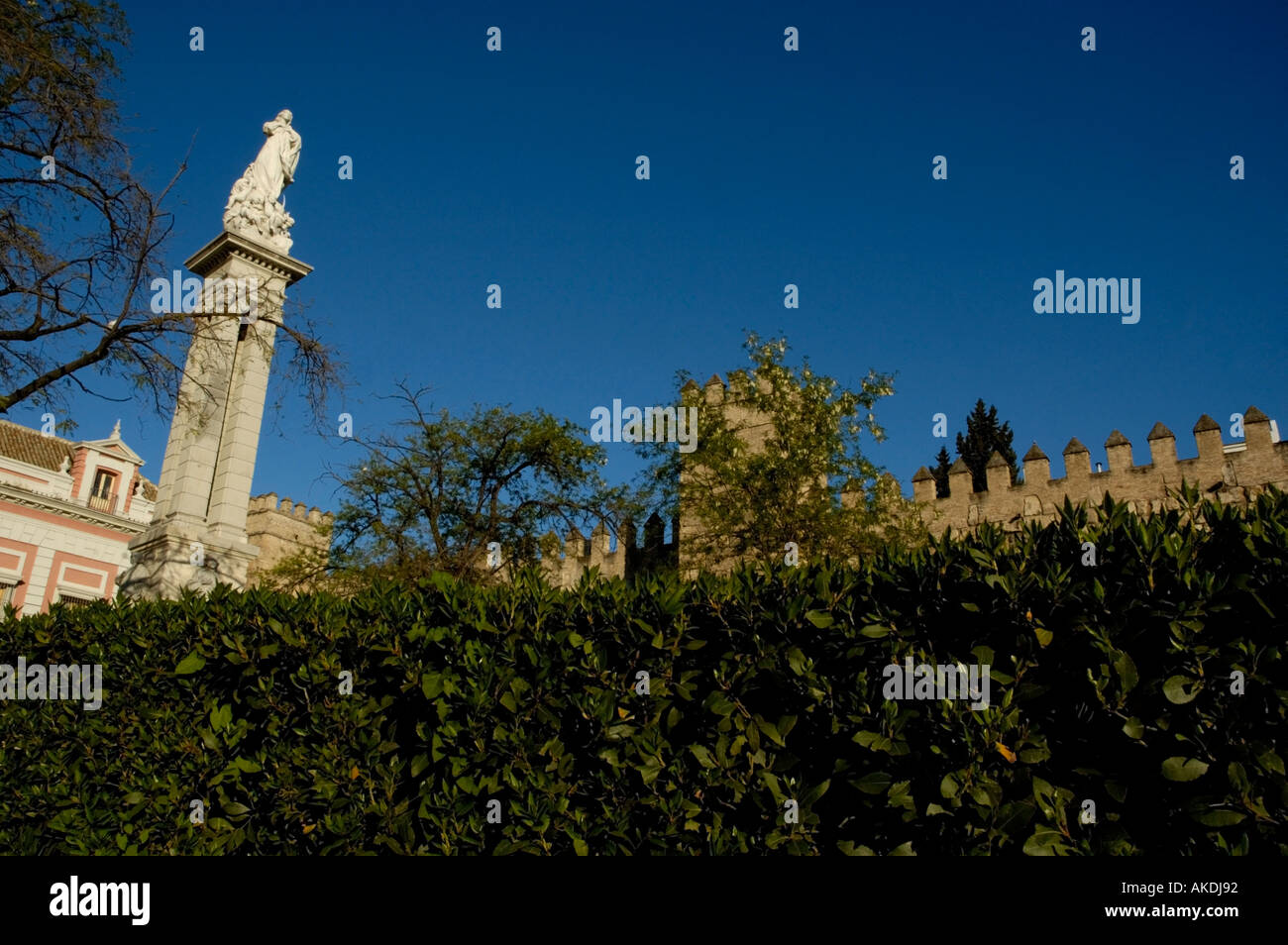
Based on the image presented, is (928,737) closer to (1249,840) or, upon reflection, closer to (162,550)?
(1249,840)

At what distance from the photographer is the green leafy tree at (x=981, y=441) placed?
4356cm

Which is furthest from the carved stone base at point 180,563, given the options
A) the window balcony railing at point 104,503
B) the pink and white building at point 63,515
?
the window balcony railing at point 104,503

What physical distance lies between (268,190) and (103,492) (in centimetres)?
3040

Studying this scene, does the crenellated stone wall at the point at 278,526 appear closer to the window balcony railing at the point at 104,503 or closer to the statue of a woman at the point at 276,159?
the window balcony railing at the point at 104,503

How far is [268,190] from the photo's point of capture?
583 inches

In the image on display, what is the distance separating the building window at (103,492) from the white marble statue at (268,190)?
29.2 meters

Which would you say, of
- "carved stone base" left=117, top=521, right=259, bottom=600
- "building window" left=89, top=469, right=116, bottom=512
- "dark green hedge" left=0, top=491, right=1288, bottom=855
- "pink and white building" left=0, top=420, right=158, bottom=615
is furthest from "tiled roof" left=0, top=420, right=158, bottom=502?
"dark green hedge" left=0, top=491, right=1288, bottom=855

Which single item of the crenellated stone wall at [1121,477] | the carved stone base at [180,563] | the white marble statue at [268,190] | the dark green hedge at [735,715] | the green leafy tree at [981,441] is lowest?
the dark green hedge at [735,715]

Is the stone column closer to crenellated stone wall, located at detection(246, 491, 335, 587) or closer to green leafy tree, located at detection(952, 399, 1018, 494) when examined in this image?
crenellated stone wall, located at detection(246, 491, 335, 587)

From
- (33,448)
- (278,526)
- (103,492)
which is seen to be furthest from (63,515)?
(278,526)

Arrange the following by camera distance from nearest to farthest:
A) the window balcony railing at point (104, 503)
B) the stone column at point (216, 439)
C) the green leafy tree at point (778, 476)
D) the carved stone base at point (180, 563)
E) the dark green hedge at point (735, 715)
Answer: the dark green hedge at point (735, 715), the carved stone base at point (180, 563), the stone column at point (216, 439), the green leafy tree at point (778, 476), the window balcony railing at point (104, 503)

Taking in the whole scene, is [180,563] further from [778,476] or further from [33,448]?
[33,448]

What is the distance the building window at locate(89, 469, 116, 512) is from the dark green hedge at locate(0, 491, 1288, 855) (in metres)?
35.1

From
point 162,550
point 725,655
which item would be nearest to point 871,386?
point 162,550
